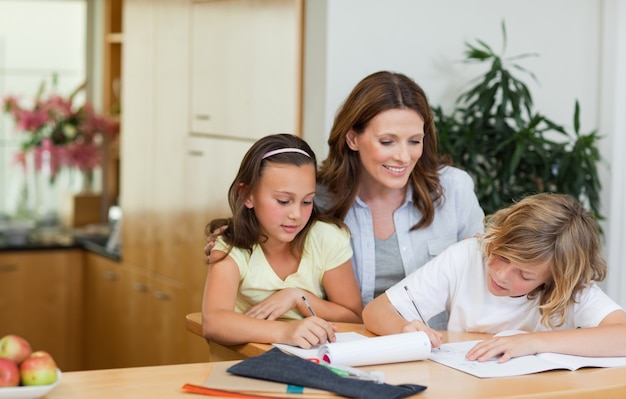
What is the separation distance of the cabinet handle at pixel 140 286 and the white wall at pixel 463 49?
1.64m

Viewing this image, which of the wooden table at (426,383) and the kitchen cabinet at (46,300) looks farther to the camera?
the kitchen cabinet at (46,300)

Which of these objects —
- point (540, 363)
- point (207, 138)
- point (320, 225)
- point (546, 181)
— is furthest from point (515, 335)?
point (207, 138)

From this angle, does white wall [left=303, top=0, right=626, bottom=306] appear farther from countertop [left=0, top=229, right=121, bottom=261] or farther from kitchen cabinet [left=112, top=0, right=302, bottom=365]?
countertop [left=0, top=229, right=121, bottom=261]

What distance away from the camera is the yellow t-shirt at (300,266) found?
9.00 ft

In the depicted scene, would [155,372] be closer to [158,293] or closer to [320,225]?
[320,225]

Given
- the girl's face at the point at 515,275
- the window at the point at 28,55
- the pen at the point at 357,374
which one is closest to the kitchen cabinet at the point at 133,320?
the window at the point at 28,55

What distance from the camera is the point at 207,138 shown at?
13.5 ft

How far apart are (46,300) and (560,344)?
3645mm

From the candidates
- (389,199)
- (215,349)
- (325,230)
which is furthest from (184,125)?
(215,349)

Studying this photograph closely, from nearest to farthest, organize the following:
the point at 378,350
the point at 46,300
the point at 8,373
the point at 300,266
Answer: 1. the point at 8,373
2. the point at 378,350
3. the point at 300,266
4. the point at 46,300

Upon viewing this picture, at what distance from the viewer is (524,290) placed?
250 cm

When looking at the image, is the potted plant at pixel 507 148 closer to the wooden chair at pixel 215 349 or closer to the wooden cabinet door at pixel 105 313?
the wooden chair at pixel 215 349

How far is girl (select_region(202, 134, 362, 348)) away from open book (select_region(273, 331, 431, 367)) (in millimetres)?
283

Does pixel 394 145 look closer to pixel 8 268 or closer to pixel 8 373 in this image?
A: pixel 8 373
